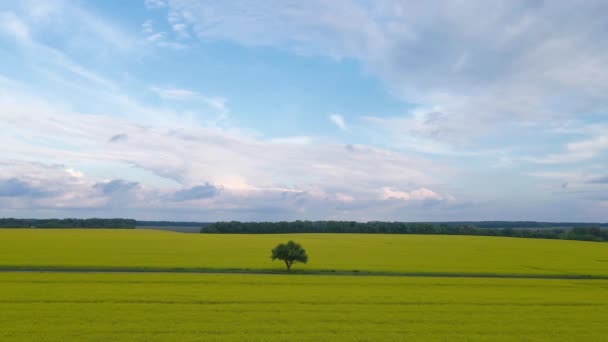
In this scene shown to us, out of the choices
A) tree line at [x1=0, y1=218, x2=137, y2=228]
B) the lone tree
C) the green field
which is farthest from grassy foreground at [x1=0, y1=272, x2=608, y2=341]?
tree line at [x1=0, y1=218, x2=137, y2=228]

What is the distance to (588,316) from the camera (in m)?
19.3

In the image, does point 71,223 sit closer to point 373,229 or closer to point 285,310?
point 373,229

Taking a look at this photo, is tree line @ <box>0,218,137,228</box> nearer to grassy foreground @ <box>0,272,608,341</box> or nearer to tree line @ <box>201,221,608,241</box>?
tree line @ <box>201,221,608,241</box>

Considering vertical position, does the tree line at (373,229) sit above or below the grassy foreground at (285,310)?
above

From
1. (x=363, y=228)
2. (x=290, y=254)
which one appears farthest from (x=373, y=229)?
(x=290, y=254)

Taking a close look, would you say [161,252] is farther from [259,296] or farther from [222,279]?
[259,296]

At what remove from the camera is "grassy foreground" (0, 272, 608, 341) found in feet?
49.9

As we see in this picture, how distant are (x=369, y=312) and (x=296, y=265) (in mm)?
24794

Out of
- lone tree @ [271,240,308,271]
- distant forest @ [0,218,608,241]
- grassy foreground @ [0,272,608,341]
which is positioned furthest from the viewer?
distant forest @ [0,218,608,241]

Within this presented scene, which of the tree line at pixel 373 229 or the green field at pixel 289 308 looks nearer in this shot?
the green field at pixel 289 308

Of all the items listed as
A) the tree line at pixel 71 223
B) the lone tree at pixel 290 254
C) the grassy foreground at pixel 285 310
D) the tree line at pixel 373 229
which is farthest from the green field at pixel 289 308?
the tree line at pixel 71 223

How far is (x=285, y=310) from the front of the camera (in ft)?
62.7

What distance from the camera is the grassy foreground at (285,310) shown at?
15.2m

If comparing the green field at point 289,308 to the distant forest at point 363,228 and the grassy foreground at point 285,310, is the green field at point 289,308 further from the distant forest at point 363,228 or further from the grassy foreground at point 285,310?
the distant forest at point 363,228
